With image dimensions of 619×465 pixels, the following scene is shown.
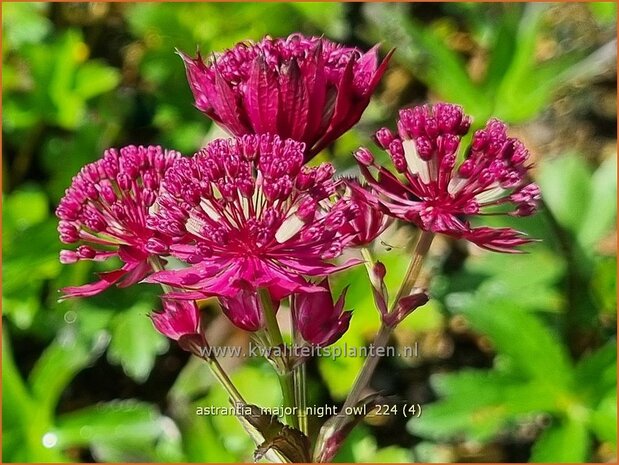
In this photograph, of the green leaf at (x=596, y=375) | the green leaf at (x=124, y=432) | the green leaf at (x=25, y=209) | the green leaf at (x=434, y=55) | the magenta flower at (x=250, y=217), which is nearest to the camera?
the magenta flower at (x=250, y=217)

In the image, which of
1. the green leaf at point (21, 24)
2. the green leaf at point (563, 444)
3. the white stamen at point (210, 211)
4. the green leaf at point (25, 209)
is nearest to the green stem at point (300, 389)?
the white stamen at point (210, 211)

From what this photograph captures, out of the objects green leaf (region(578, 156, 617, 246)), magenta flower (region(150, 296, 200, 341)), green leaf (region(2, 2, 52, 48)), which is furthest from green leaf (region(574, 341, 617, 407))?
green leaf (region(2, 2, 52, 48))

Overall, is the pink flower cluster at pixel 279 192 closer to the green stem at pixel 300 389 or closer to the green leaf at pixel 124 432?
the green stem at pixel 300 389

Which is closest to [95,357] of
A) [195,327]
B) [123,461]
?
[123,461]

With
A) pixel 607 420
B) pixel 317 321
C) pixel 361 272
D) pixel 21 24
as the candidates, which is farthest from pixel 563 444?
pixel 21 24

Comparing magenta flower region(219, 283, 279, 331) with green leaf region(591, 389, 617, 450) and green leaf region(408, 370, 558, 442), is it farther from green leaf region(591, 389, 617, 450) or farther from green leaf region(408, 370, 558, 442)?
green leaf region(591, 389, 617, 450)

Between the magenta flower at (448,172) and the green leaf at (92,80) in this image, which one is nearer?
the magenta flower at (448,172)

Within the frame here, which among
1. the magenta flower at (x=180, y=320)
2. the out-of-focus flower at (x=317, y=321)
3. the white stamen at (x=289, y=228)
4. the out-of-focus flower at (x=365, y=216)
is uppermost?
the out-of-focus flower at (x=365, y=216)
